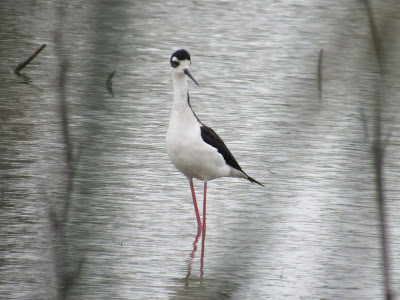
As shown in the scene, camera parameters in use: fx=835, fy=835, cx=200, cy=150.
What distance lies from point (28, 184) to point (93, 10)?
6.79m

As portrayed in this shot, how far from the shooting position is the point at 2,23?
1.22m

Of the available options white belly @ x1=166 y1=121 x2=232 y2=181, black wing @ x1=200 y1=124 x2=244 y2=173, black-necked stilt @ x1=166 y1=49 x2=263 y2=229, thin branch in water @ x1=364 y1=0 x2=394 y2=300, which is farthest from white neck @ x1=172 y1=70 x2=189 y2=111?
thin branch in water @ x1=364 y1=0 x2=394 y2=300

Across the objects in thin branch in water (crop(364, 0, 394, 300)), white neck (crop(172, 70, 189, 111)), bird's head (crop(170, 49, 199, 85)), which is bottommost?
white neck (crop(172, 70, 189, 111))

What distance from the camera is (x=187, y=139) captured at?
687 cm

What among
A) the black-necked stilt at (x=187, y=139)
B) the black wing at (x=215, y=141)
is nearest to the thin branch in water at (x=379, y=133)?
the black-necked stilt at (x=187, y=139)

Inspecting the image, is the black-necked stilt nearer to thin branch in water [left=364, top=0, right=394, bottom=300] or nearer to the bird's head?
the bird's head

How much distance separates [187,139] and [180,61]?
0.64 m

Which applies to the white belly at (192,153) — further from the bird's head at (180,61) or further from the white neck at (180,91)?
the bird's head at (180,61)

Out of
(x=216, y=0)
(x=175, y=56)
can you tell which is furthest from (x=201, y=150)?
(x=216, y=0)

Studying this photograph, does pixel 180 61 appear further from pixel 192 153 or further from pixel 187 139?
pixel 192 153

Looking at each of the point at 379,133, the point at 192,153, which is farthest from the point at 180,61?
the point at 379,133

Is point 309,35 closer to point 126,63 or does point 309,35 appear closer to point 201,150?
point 126,63

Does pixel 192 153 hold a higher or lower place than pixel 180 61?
lower

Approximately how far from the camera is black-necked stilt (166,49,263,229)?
6.79 metres
